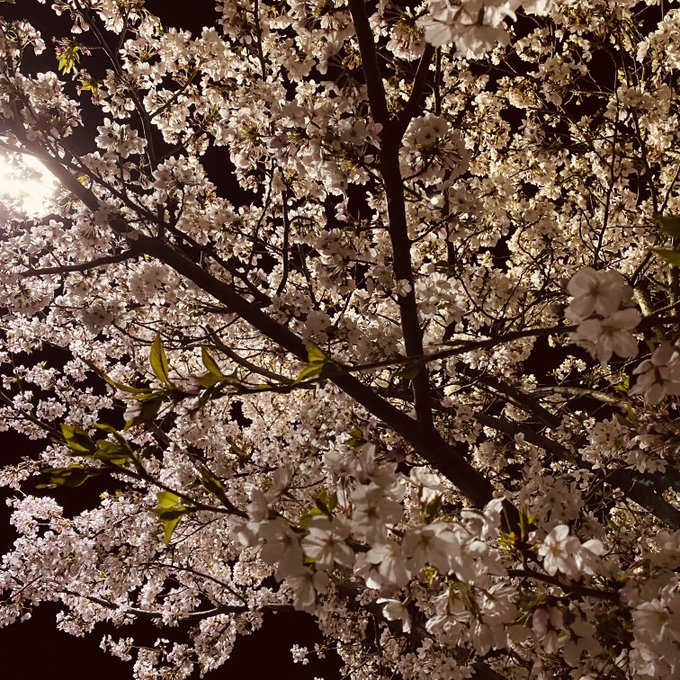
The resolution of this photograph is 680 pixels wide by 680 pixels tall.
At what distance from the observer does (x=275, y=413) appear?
22.6 feet

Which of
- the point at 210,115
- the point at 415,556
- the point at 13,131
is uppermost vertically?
the point at 210,115

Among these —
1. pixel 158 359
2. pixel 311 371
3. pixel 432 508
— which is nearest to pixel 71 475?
pixel 158 359

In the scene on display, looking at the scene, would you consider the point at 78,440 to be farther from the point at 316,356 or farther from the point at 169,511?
the point at 316,356

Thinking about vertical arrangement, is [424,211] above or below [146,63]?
below

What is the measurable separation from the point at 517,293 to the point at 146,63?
417 cm

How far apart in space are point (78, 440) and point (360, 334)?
8.13 ft

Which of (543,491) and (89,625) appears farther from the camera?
(89,625)

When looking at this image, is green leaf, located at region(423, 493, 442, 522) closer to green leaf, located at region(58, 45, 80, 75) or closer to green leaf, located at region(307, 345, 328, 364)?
green leaf, located at region(307, 345, 328, 364)

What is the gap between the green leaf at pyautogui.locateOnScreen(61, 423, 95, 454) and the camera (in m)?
1.21

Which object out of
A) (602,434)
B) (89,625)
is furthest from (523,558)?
(89,625)

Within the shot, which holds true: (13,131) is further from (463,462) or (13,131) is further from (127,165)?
(463,462)

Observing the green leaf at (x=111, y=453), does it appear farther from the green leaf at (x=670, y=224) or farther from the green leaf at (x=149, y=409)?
the green leaf at (x=670, y=224)

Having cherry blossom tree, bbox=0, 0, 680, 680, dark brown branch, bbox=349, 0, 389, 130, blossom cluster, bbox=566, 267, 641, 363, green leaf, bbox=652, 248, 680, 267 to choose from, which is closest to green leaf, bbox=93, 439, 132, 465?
cherry blossom tree, bbox=0, 0, 680, 680

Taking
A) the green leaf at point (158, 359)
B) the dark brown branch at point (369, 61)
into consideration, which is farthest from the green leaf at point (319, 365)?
the dark brown branch at point (369, 61)
